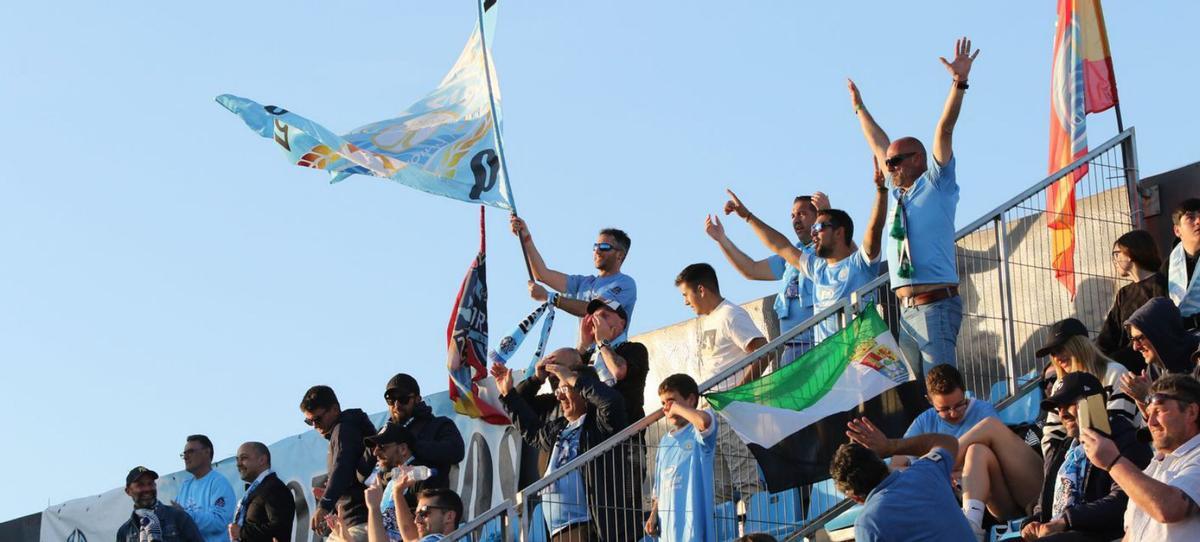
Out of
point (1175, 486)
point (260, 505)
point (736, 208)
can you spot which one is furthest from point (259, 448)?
point (1175, 486)

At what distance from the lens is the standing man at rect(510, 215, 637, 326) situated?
12641 mm

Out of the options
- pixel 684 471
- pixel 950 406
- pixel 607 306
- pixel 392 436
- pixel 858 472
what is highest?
pixel 607 306

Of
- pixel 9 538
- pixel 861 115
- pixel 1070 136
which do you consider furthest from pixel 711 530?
pixel 9 538

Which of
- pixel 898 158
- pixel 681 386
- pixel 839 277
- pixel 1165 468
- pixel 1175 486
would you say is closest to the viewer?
pixel 1175 486

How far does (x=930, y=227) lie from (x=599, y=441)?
7.48 feet

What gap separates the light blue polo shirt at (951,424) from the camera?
9.73 metres

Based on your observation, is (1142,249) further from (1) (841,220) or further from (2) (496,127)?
(2) (496,127)

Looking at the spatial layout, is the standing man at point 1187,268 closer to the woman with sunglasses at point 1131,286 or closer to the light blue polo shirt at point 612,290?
the woman with sunglasses at point 1131,286

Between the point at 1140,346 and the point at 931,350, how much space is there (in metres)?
1.25

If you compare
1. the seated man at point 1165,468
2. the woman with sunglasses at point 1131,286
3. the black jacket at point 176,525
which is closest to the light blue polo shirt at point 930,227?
the woman with sunglasses at point 1131,286

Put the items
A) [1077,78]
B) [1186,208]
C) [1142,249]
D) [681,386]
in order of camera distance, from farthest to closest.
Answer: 1. [1077,78]
2. [1142,249]
3. [1186,208]
4. [681,386]

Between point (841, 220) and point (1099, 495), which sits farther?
point (841, 220)

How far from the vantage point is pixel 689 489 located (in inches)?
401

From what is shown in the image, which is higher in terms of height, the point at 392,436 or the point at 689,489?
the point at 392,436
